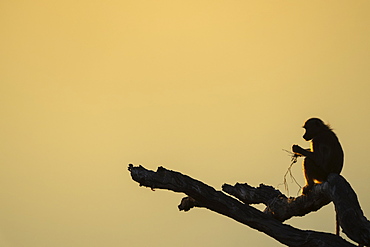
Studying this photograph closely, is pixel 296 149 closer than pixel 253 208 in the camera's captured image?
No

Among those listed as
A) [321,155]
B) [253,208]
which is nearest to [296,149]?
[321,155]

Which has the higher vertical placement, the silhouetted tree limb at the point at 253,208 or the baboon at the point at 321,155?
the baboon at the point at 321,155

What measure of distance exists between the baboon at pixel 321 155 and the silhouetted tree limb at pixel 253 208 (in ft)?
2.08

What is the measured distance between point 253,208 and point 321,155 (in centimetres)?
293

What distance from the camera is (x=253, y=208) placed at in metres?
13.9

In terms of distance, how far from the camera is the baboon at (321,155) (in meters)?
15.8

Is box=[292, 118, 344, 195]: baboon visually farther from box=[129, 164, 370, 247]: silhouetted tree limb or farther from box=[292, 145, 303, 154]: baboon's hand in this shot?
box=[129, 164, 370, 247]: silhouetted tree limb

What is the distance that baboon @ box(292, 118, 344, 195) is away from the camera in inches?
624

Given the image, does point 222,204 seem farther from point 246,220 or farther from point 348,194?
point 348,194

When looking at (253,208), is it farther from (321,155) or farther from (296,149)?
(321,155)

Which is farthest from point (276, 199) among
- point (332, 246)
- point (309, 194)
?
point (332, 246)

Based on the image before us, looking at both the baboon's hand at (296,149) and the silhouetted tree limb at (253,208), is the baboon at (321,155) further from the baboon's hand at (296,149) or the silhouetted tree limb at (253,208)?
the silhouetted tree limb at (253,208)

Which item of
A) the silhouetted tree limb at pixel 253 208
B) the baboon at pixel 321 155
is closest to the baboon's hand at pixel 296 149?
the baboon at pixel 321 155

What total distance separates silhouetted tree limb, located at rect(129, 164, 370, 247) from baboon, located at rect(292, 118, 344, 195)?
64cm
